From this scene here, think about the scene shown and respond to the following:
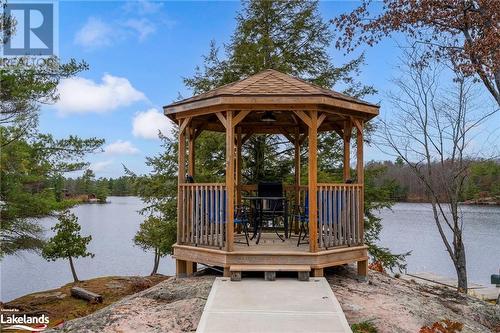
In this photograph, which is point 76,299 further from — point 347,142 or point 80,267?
point 347,142

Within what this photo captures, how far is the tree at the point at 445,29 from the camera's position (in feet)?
28.7

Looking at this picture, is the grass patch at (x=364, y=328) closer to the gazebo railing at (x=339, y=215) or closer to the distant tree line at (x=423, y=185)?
the gazebo railing at (x=339, y=215)

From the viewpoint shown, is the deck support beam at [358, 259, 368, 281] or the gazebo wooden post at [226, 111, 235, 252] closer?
the gazebo wooden post at [226, 111, 235, 252]

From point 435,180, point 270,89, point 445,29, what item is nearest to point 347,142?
point 270,89

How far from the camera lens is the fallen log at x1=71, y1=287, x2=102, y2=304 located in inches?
422

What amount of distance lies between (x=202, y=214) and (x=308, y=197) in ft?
5.02

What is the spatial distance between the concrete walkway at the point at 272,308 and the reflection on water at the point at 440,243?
9330mm

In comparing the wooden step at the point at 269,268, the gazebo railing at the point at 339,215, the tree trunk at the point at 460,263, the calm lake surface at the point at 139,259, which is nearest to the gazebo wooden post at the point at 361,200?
the gazebo railing at the point at 339,215

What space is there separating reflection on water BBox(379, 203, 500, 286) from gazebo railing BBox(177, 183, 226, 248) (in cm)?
900

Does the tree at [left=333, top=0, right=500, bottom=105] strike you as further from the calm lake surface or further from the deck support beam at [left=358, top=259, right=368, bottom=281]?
the calm lake surface

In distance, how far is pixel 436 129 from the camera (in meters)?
12.2

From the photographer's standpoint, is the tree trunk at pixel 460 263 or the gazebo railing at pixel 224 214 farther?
the tree trunk at pixel 460 263

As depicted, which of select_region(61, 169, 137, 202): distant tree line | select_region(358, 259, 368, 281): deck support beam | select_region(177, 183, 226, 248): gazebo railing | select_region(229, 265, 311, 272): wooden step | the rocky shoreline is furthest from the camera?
select_region(61, 169, 137, 202): distant tree line

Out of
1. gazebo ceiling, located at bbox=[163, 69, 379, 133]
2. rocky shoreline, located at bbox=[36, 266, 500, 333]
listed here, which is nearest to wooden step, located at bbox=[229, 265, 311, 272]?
rocky shoreline, located at bbox=[36, 266, 500, 333]
